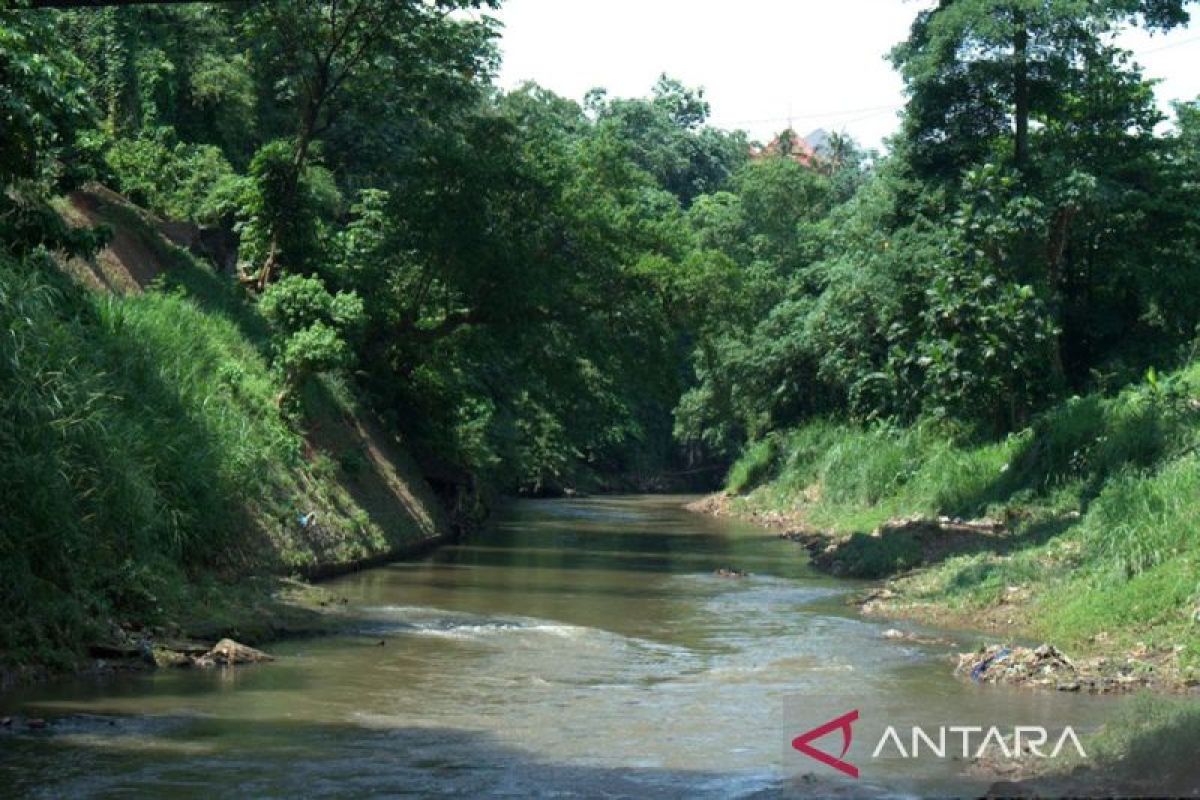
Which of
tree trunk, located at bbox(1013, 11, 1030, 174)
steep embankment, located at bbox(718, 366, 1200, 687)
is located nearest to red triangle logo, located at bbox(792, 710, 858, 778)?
steep embankment, located at bbox(718, 366, 1200, 687)

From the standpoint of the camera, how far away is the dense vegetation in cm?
1994

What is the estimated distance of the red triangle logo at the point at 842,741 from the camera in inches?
356

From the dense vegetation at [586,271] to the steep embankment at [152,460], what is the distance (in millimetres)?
139

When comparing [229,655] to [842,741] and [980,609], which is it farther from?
[980,609]

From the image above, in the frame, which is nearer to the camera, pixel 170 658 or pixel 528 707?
pixel 528 707

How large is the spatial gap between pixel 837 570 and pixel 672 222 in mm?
10774

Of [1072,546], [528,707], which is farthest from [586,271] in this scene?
[528,707]

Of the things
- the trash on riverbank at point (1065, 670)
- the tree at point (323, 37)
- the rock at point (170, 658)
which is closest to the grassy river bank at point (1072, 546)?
the trash on riverbank at point (1065, 670)

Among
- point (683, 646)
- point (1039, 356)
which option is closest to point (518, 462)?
point (1039, 356)

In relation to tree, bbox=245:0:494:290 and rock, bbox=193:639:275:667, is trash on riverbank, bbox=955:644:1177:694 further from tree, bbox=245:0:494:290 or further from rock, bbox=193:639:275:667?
tree, bbox=245:0:494:290

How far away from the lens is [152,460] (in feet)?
48.4

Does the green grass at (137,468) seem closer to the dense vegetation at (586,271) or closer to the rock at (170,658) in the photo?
the dense vegetation at (586,271)

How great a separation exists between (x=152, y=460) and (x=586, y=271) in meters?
14.5

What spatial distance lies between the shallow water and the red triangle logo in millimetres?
107
